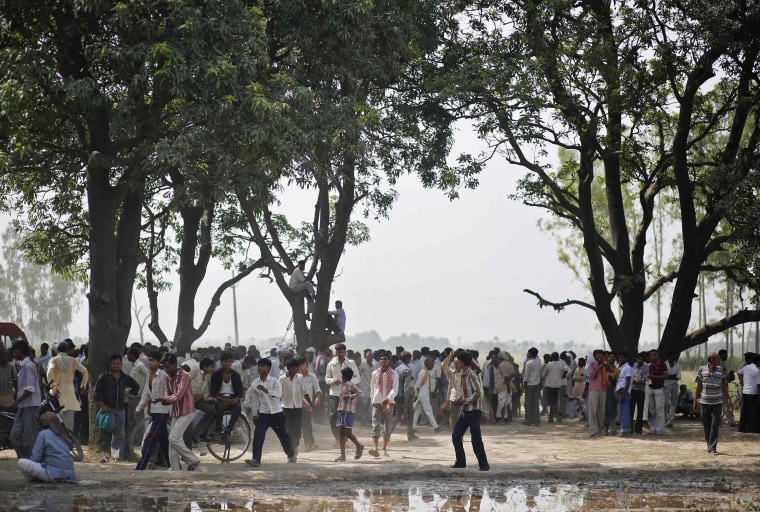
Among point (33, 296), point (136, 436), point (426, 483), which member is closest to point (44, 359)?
point (136, 436)

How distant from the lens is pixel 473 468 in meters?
15.1

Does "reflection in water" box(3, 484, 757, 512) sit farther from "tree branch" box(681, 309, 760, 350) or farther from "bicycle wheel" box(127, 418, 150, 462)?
"tree branch" box(681, 309, 760, 350)

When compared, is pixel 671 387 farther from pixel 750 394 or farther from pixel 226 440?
pixel 226 440

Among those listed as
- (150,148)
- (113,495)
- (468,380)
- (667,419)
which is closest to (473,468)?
(468,380)

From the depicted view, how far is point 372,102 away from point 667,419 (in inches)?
428

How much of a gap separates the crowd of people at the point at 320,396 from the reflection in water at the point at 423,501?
146cm

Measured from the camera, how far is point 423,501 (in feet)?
39.7

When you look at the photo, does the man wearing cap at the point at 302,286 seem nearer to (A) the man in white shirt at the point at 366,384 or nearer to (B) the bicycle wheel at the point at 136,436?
(A) the man in white shirt at the point at 366,384

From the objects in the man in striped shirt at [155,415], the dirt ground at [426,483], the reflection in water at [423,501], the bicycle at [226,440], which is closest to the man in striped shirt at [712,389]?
the dirt ground at [426,483]

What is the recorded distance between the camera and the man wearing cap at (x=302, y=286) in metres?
26.9

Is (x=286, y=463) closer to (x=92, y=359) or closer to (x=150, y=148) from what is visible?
(x=92, y=359)

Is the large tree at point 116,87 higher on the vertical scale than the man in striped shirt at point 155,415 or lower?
higher

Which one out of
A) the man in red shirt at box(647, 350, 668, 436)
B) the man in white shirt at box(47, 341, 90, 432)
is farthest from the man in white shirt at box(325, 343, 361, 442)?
the man in red shirt at box(647, 350, 668, 436)

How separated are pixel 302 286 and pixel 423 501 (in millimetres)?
15175
